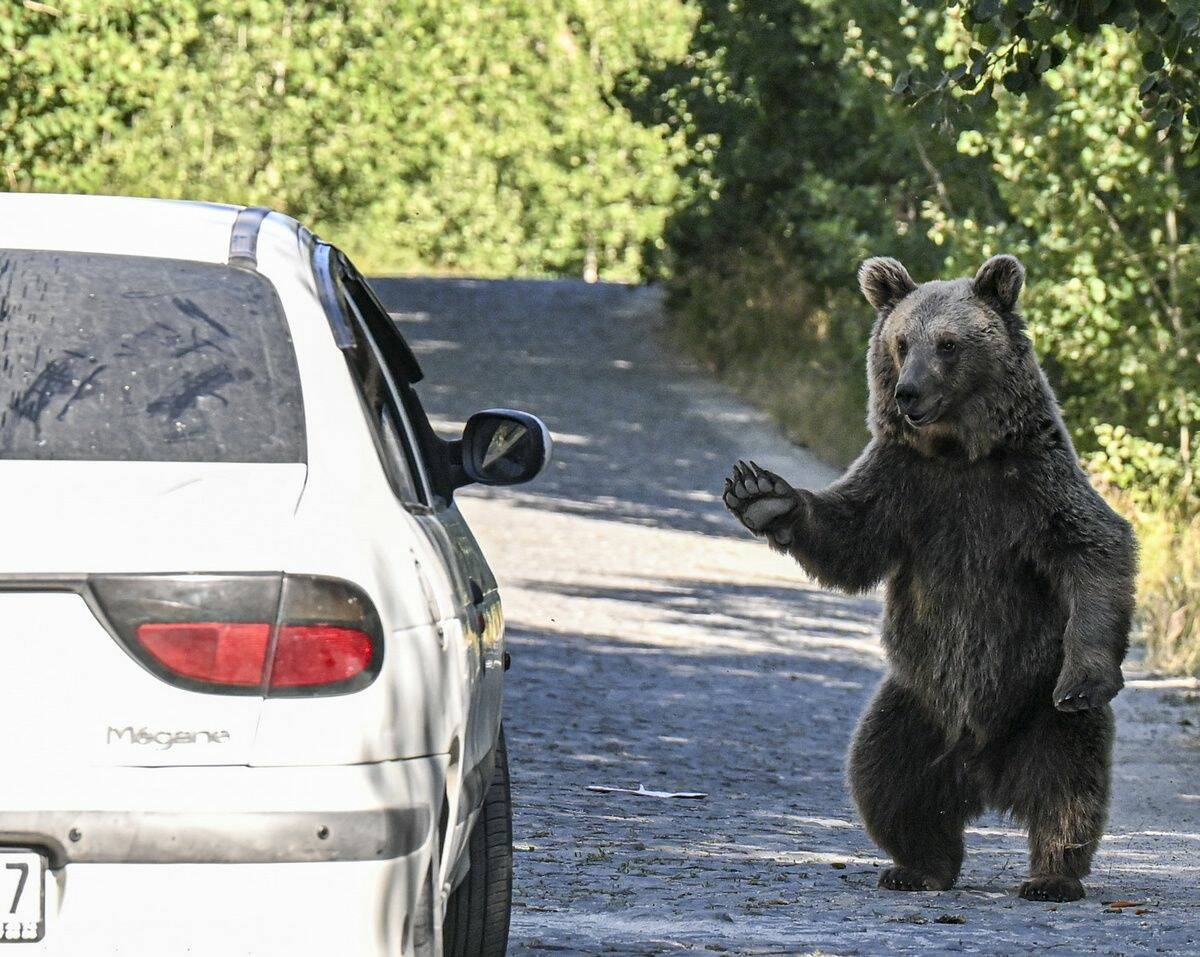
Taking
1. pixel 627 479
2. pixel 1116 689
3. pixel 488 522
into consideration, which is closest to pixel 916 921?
pixel 1116 689

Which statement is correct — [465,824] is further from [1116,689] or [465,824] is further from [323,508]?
[1116,689]

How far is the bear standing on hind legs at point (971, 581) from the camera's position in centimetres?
648

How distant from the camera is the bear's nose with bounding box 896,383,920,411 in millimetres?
6570

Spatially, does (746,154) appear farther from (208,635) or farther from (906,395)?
(208,635)

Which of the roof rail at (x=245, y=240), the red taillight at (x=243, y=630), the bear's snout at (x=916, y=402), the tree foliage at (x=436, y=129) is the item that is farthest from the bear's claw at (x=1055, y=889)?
the tree foliage at (x=436, y=129)

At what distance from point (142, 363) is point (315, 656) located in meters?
0.72

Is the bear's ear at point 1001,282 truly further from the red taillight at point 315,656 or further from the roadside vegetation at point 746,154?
the red taillight at point 315,656

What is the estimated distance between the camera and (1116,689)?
6.32 meters

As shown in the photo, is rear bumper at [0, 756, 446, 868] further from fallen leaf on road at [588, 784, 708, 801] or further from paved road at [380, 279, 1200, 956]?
fallen leaf on road at [588, 784, 708, 801]

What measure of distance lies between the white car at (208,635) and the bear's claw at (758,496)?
99.9 inches

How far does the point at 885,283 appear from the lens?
718 cm

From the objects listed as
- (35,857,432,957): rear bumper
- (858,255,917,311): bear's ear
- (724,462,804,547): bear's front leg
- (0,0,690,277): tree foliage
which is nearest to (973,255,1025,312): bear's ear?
(858,255,917,311): bear's ear

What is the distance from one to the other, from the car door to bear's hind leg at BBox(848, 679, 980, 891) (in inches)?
73.8

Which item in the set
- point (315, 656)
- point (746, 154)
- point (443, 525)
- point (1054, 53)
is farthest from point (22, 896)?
point (746, 154)
